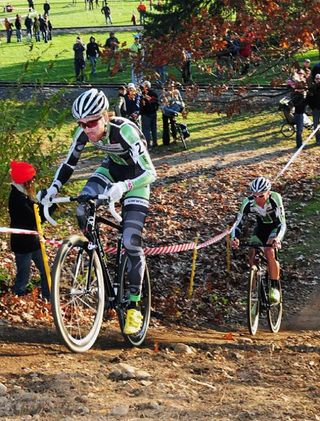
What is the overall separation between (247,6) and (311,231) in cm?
481

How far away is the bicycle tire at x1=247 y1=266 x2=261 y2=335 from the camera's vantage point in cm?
996

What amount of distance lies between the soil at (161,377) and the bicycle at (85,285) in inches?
10.7

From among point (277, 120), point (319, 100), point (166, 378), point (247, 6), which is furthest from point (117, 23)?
point (166, 378)

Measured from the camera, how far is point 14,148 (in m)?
13.4

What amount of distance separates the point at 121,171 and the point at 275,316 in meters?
4.08

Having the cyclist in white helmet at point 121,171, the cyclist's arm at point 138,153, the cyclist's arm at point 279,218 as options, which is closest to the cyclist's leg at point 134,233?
the cyclist in white helmet at point 121,171

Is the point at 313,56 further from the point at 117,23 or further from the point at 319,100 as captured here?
the point at 117,23

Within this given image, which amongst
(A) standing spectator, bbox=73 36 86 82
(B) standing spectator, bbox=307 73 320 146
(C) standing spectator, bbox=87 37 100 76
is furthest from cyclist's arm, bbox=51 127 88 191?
(C) standing spectator, bbox=87 37 100 76

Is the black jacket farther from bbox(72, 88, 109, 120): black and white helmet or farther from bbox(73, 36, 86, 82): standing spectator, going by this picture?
bbox(73, 36, 86, 82): standing spectator

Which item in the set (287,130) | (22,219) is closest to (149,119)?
(287,130)

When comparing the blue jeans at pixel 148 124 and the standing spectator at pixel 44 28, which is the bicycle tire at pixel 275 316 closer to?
the blue jeans at pixel 148 124

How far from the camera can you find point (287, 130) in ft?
79.9

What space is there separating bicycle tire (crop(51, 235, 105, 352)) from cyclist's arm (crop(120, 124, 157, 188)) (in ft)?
2.72

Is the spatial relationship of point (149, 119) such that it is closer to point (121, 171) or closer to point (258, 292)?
point (258, 292)
